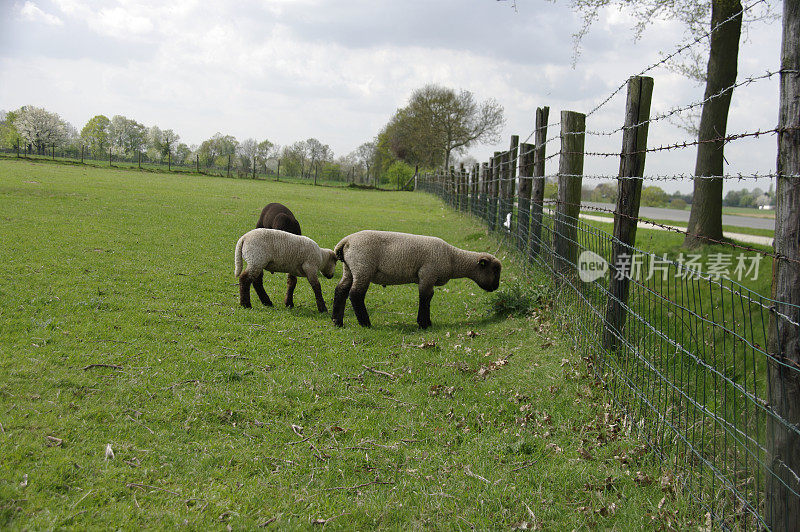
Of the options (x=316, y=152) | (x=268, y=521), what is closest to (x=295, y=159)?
(x=316, y=152)

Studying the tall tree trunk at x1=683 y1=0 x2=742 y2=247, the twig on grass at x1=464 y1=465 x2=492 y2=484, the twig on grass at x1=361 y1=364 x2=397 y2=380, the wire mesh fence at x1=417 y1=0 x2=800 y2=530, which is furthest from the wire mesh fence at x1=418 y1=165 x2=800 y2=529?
the tall tree trunk at x1=683 y1=0 x2=742 y2=247

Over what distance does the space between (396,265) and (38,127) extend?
75007mm

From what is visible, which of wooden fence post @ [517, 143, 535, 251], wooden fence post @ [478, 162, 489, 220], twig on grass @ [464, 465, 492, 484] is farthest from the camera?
wooden fence post @ [478, 162, 489, 220]

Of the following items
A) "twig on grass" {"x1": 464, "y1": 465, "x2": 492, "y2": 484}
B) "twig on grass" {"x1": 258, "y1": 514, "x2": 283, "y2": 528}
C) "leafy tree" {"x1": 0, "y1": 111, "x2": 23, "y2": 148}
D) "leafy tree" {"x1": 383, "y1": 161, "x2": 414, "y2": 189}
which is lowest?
"twig on grass" {"x1": 258, "y1": 514, "x2": 283, "y2": 528}

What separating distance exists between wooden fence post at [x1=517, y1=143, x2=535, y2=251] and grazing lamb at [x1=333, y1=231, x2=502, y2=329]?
1964mm

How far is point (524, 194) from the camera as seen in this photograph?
10539mm

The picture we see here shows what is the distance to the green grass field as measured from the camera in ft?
11.3

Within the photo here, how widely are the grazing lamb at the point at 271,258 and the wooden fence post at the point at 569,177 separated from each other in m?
3.73

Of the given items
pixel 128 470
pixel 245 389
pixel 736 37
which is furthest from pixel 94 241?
pixel 736 37

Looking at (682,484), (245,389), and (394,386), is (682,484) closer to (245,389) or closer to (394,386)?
(394,386)

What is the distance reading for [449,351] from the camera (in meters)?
6.68

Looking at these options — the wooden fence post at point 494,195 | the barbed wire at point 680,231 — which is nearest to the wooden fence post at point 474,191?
the wooden fence post at point 494,195

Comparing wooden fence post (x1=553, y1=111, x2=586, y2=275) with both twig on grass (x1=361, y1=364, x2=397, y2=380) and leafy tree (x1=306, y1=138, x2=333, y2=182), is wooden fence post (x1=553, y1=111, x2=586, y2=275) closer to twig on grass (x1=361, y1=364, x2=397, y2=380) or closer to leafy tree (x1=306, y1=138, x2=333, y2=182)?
twig on grass (x1=361, y1=364, x2=397, y2=380)

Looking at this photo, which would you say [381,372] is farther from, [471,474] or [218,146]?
[218,146]
